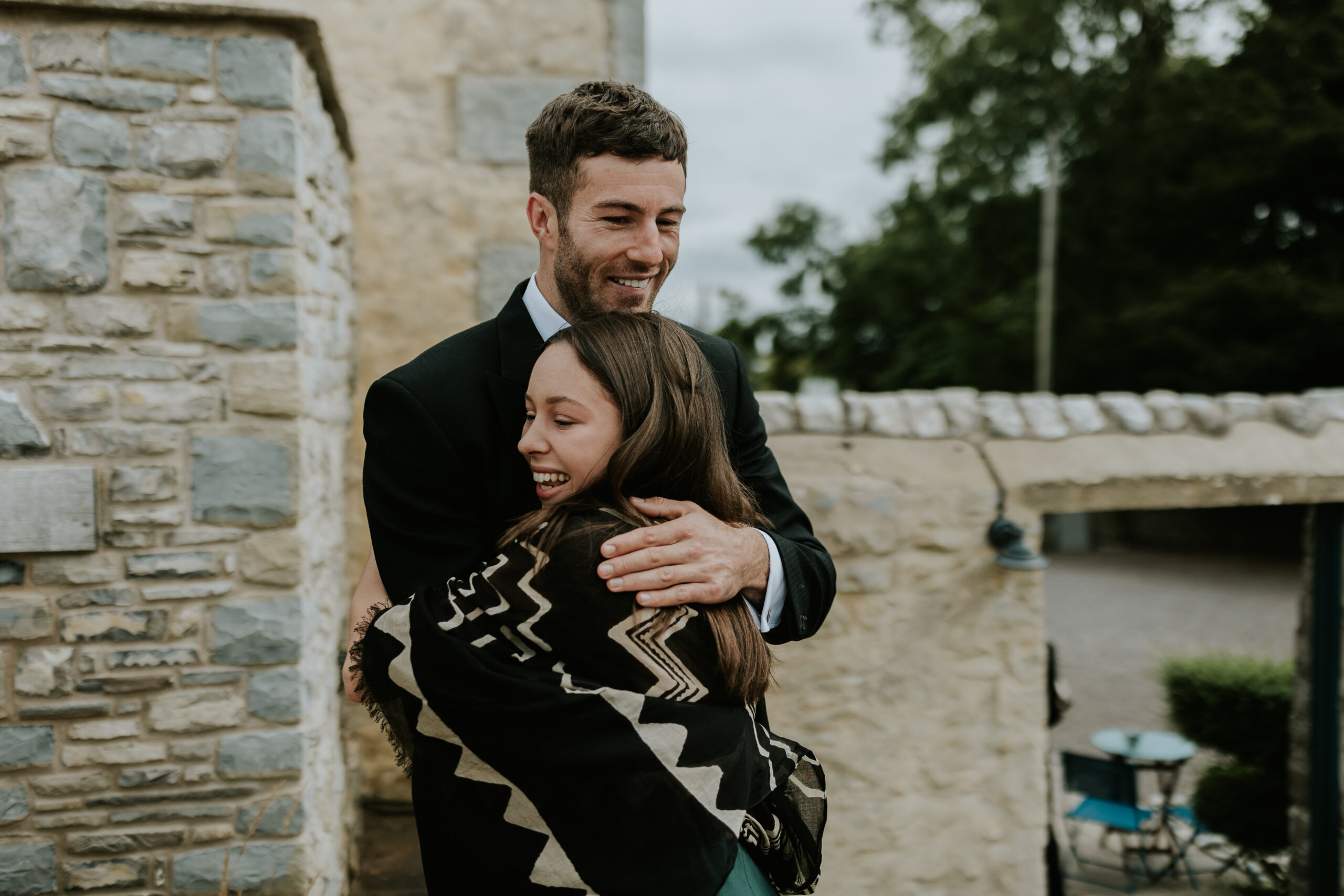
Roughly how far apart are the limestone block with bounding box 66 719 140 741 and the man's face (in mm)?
1772

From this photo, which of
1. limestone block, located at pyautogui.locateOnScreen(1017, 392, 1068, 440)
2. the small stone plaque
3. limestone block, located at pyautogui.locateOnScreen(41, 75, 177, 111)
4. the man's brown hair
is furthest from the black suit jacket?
limestone block, located at pyautogui.locateOnScreen(1017, 392, 1068, 440)

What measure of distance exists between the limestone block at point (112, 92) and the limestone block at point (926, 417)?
273cm

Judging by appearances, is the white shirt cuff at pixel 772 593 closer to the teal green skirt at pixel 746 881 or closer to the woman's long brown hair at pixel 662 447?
the woman's long brown hair at pixel 662 447

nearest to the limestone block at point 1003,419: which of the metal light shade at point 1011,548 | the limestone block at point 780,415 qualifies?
the metal light shade at point 1011,548

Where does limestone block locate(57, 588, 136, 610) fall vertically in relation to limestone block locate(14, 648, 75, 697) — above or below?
above

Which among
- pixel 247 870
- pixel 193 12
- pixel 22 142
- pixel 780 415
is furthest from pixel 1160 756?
pixel 22 142

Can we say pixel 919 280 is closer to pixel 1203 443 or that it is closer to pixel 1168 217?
pixel 1168 217

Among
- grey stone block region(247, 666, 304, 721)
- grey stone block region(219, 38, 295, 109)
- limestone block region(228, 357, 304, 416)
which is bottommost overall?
grey stone block region(247, 666, 304, 721)

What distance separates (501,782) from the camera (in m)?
1.20

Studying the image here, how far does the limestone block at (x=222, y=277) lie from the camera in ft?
7.95

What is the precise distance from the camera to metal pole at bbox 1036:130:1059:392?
1662 centimetres

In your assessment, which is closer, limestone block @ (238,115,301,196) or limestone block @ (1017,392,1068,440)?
limestone block @ (238,115,301,196)

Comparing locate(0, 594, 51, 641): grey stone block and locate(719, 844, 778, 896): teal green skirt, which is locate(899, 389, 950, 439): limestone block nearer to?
locate(719, 844, 778, 896): teal green skirt

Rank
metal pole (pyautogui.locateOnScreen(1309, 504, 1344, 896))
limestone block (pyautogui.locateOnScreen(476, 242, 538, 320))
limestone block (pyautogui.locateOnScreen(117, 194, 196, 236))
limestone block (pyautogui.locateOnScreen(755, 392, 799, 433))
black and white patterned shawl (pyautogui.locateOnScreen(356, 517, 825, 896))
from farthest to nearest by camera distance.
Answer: metal pole (pyautogui.locateOnScreen(1309, 504, 1344, 896)) < limestone block (pyautogui.locateOnScreen(476, 242, 538, 320)) < limestone block (pyautogui.locateOnScreen(755, 392, 799, 433)) < limestone block (pyautogui.locateOnScreen(117, 194, 196, 236)) < black and white patterned shawl (pyautogui.locateOnScreen(356, 517, 825, 896))
